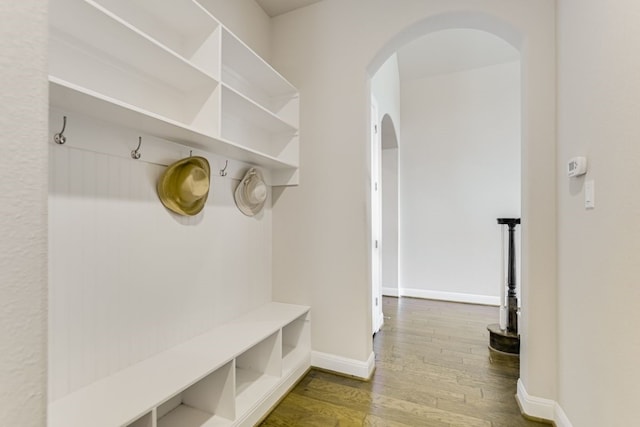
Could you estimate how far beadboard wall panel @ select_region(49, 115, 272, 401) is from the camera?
117 centimetres

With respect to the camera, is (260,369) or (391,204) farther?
(391,204)

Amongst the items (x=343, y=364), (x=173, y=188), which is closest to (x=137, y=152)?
(x=173, y=188)

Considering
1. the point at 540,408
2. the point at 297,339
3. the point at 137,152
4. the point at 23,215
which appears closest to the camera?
the point at 23,215

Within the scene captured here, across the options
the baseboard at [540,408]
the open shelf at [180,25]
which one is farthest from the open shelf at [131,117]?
the baseboard at [540,408]

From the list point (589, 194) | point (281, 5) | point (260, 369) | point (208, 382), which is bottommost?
point (260, 369)

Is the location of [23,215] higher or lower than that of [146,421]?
higher

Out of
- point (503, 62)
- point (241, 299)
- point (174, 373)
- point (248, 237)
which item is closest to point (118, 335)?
point (174, 373)

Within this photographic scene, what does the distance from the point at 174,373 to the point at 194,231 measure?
719 millimetres

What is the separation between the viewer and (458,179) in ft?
13.6

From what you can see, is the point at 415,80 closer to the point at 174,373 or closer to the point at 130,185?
the point at 130,185

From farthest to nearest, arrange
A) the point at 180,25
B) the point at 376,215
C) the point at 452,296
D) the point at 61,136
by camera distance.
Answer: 1. the point at 452,296
2. the point at 376,215
3. the point at 180,25
4. the point at 61,136

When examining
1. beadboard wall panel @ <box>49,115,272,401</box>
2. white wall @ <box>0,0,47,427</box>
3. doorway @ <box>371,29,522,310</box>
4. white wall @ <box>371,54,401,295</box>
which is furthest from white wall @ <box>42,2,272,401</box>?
white wall @ <box>371,54,401,295</box>

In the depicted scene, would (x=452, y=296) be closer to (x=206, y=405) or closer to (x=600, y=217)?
(x=600, y=217)

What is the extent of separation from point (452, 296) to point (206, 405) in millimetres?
3481
